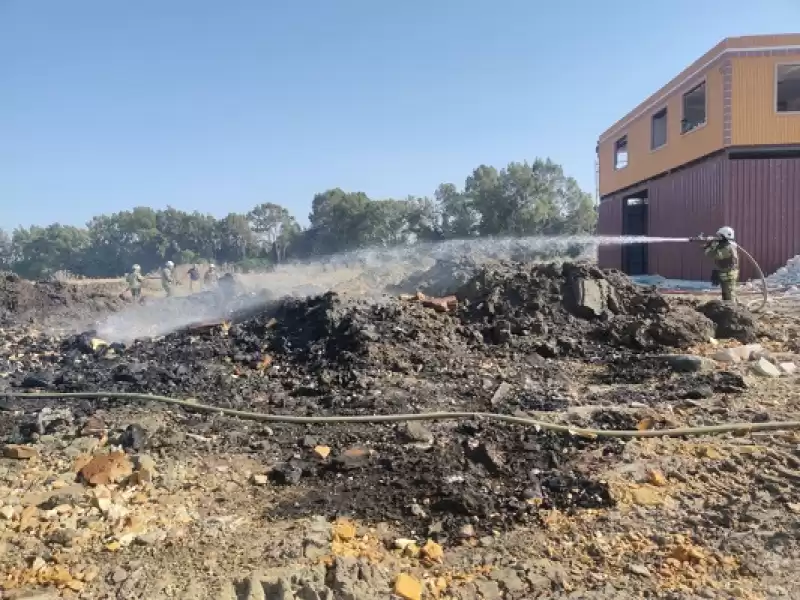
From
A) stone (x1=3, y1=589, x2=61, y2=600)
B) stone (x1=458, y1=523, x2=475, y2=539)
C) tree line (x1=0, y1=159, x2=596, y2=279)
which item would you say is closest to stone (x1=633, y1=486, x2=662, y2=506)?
stone (x1=458, y1=523, x2=475, y2=539)

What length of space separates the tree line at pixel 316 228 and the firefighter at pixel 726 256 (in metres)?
31.6

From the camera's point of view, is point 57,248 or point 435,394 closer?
point 435,394

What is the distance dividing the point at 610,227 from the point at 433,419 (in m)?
24.4

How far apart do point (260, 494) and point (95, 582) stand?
1227 millimetres

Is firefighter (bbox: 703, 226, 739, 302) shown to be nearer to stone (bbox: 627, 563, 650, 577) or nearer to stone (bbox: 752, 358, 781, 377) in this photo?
stone (bbox: 752, 358, 781, 377)

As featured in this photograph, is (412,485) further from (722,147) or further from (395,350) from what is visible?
(722,147)

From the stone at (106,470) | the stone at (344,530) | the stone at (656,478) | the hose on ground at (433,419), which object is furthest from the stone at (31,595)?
the stone at (656,478)

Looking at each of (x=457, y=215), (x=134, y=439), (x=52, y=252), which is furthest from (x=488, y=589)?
(x=52, y=252)

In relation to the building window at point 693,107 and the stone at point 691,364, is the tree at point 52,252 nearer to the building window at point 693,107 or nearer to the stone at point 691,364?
the building window at point 693,107

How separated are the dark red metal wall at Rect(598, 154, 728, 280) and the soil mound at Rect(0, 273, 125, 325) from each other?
18.2 meters

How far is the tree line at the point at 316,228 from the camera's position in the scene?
140ft

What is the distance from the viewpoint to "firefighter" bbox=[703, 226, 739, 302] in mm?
9891

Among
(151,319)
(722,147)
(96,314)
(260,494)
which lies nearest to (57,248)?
(96,314)

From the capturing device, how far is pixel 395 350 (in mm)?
7715
